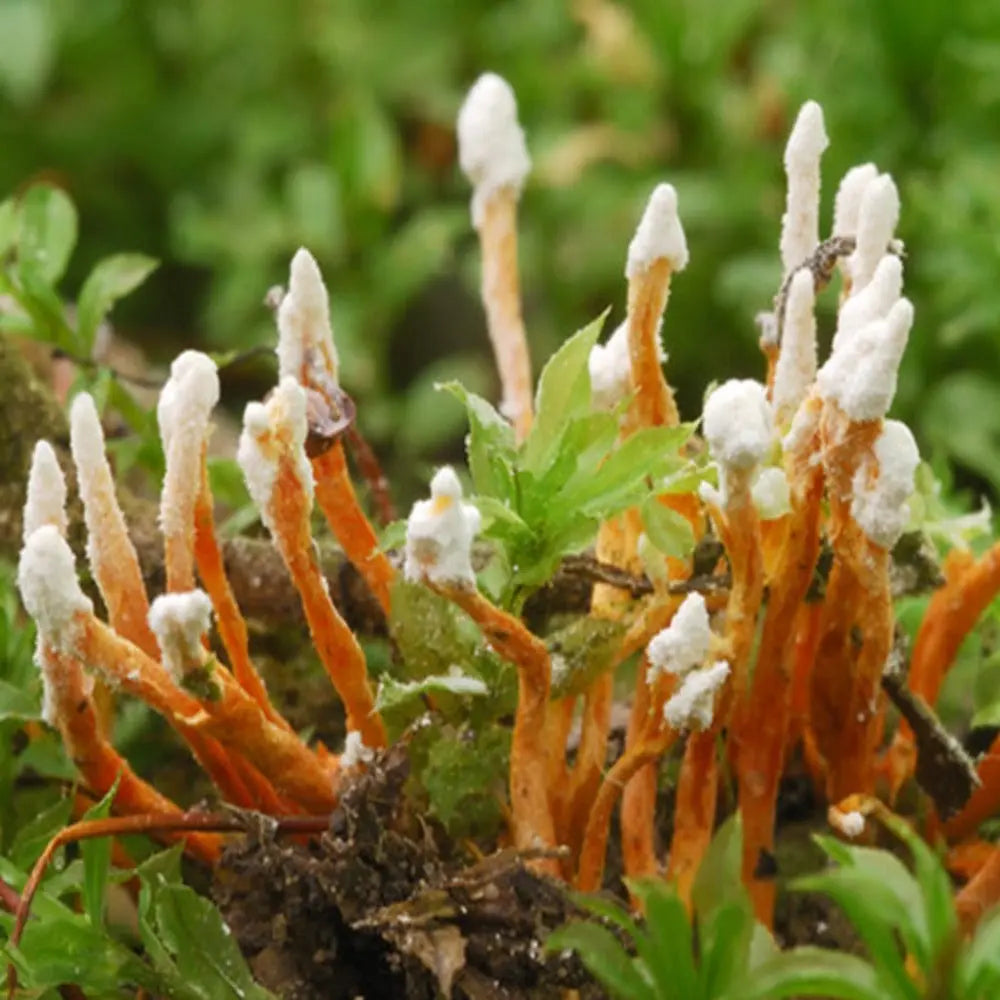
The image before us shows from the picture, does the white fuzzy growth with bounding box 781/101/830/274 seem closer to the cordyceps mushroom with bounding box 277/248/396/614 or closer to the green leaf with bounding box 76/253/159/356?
the cordyceps mushroom with bounding box 277/248/396/614

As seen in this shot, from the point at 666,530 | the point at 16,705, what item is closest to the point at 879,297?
the point at 666,530

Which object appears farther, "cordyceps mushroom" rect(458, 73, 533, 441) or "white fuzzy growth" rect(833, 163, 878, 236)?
"cordyceps mushroom" rect(458, 73, 533, 441)

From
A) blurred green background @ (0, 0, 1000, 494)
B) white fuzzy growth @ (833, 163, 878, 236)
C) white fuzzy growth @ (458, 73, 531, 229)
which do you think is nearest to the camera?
white fuzzy growth @ (833, 163, 878, 236)

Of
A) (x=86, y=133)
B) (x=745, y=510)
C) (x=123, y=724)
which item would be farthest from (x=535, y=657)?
(x=86, y=133)

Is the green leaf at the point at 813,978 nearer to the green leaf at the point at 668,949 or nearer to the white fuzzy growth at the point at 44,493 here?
the green leaf at the point at 668,949

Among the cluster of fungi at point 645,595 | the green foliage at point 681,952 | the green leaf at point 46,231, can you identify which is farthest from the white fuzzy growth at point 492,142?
the green foliage at point 681,952

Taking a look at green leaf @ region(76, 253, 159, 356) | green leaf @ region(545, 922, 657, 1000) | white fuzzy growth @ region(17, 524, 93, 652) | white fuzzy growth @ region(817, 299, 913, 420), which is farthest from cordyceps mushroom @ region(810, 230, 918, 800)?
green leaf @ region(76, 253, 159, 356)

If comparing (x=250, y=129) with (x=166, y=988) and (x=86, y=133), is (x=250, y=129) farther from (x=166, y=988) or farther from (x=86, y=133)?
(x=166, y=988)
